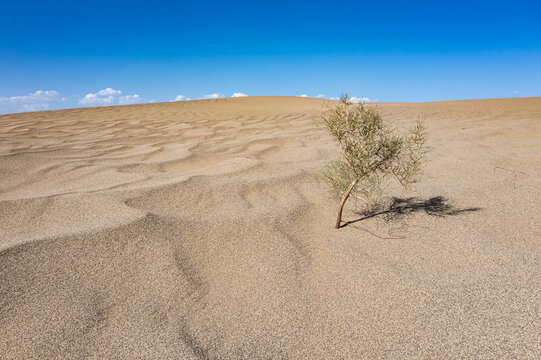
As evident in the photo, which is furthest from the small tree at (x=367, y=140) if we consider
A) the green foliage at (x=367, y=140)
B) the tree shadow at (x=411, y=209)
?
the tree shadow at (x=411, y=209)

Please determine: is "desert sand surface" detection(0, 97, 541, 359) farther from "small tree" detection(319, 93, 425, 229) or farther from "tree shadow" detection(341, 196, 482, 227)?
"small tree" detection(319, 93, 425, 229)

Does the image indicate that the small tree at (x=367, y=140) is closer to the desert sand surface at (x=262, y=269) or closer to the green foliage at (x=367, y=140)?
the green foliage at (x=367, y=140)

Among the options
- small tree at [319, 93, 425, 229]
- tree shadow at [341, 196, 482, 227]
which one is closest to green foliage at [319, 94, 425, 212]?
small tree at [319, 93, 425, 229]

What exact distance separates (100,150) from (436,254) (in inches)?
194

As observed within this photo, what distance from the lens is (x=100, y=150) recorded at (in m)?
5.14

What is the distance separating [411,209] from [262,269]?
148cm

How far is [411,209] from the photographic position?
106 inches

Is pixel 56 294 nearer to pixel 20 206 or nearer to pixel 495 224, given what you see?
pixel 20 206

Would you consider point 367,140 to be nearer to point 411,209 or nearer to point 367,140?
point 367,140

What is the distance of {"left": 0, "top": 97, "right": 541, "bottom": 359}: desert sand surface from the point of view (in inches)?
53.8

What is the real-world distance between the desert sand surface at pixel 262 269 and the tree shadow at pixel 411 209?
0.02 meters

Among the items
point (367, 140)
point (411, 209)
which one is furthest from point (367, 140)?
point (411, 209)

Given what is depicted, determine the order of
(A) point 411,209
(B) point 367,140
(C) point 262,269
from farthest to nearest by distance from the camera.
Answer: (A) point 411,209 < (B) point 367,140 < (C) point 262,269

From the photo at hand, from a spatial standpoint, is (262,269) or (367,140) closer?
(262,269)
